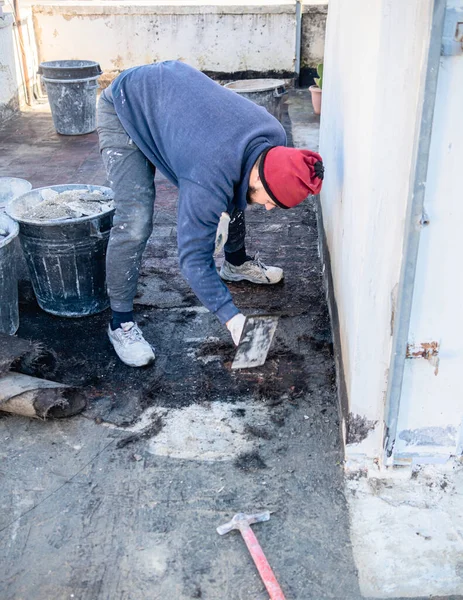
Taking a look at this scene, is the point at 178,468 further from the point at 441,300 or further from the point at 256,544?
the point at 441,300

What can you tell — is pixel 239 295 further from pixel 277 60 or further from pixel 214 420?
pixel 277 60

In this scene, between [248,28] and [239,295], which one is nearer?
[239,295]

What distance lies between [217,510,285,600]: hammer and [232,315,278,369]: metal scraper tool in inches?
24.2

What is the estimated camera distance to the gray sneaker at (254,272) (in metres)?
3.83

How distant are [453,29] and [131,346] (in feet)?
6.57

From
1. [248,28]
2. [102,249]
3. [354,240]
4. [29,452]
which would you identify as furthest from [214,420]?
[248,28]

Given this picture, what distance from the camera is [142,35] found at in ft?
29.2

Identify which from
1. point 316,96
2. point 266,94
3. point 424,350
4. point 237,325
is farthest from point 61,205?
point 316,96

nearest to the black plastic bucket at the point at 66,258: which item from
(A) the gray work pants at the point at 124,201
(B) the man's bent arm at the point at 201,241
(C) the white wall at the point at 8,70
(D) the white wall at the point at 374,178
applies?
(A) the gray work pants at the point at 124,201

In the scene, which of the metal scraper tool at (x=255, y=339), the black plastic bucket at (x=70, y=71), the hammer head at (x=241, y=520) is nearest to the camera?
the hammer head at (x=241, y=520)

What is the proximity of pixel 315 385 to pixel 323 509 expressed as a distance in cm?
77

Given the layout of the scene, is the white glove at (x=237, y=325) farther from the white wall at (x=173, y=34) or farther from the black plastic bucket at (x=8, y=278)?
the white wall at (x=173, y=34)

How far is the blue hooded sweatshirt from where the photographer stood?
7.69 ft

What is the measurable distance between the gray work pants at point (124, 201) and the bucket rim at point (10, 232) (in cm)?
50
